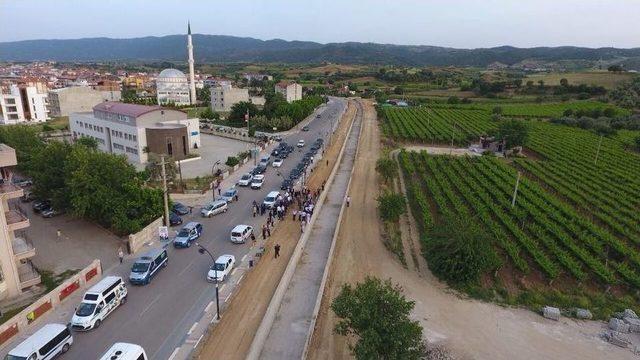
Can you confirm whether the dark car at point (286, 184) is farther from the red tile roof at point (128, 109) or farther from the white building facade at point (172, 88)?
the white building facade at point (172, 88)

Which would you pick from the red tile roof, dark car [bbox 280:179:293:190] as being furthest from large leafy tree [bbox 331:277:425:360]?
the red tile roof

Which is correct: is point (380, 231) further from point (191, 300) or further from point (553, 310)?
point (191, 300)

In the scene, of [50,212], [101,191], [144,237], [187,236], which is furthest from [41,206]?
[187,236]

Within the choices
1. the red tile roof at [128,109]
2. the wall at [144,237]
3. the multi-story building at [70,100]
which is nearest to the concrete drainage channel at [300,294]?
the wall at [144,237]

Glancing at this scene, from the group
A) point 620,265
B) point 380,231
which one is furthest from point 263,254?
point 620,265

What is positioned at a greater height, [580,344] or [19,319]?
[19,319]

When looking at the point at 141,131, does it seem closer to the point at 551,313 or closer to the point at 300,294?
the point at 300,294

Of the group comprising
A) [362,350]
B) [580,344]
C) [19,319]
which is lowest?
[580,344]
